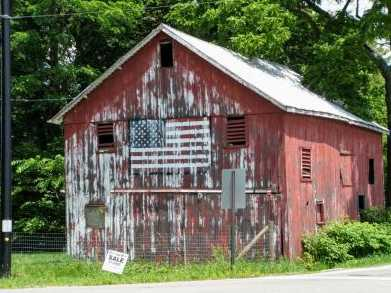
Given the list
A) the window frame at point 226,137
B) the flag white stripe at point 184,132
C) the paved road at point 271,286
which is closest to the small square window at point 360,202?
the window frame at point 226,137

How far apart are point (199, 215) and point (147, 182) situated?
7.36 feet

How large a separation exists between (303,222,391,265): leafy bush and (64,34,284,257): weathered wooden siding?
157 cm

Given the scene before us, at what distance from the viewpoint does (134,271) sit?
2305 centimetres

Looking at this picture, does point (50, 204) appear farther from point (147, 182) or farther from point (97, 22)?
point (147, 182)

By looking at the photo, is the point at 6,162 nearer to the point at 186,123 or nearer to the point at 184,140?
the point at 184,140

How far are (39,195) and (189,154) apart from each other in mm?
14174

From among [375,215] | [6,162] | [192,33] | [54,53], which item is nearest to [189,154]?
[6,162]

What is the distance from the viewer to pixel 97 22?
3947cm

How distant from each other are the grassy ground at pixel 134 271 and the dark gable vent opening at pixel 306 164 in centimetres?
318

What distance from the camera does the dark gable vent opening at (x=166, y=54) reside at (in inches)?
1078

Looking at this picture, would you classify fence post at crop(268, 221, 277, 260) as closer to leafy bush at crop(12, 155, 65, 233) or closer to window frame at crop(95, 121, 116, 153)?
window frame at crop(95, 121, 116, 153)

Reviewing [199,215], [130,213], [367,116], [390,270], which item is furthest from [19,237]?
[390,270]

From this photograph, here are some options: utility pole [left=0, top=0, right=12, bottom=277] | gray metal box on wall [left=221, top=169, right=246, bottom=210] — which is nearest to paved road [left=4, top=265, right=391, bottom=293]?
gray metal box on wall [left=221, top=169, right=246, bottom=210]

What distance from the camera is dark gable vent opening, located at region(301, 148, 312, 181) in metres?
26.9
